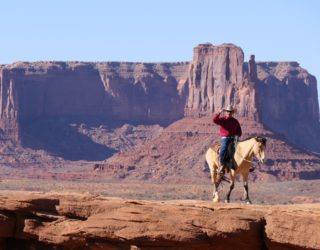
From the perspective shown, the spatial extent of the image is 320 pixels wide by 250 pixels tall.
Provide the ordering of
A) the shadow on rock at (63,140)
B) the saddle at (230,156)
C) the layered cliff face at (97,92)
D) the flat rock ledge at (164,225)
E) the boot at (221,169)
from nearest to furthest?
the flat rock ledge at (164,225) → the saddle at (230,156) → the boot at (221,169) → the shadow on rock at (63,140) → the layered cliff face at (97,92)

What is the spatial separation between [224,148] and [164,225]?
4903 mm

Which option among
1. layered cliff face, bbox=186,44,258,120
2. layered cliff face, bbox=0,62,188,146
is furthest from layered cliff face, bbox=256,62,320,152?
layered cliff face, bbox=186,44,258,120

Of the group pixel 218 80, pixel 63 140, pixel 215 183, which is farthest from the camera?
pixel 63 140

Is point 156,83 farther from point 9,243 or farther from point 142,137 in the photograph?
point 9,243

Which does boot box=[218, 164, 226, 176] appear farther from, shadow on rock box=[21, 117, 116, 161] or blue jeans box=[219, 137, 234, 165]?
shadow on rock box=[21, 117, 116, 161]

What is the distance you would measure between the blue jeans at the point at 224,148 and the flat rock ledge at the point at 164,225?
3169mm

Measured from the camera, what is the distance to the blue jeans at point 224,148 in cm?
2173

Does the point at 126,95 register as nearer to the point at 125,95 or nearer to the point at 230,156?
the point at 125,95

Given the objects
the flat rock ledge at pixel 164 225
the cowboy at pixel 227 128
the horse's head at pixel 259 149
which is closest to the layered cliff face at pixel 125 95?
the cowboy at pixel 227 128

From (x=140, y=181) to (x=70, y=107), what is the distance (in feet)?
196

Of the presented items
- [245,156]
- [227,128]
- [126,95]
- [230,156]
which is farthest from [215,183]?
[126,95]

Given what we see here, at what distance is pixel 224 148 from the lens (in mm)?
21812

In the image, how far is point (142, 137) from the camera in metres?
182

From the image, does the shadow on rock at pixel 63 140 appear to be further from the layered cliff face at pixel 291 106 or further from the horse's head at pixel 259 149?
the horse's head at pixel 259 149
